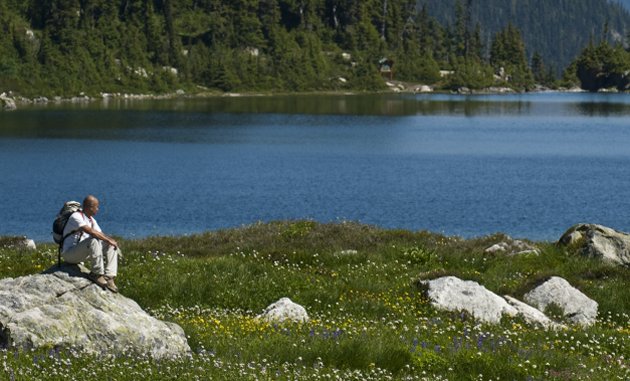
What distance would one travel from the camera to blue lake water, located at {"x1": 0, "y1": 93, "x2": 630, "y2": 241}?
200 feet

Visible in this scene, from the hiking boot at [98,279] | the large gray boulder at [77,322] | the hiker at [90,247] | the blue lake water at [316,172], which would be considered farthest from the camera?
the blue lake water at [316,172]

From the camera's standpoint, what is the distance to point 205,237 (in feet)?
109

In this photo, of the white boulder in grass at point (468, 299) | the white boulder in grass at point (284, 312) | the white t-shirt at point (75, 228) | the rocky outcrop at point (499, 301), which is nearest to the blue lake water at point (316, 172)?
the rocky outcrop at point (499, 301)

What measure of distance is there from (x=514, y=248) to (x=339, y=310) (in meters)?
10.3

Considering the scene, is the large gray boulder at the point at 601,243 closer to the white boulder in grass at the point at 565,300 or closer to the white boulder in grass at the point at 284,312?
the white boulder in grass at the point at 565,300

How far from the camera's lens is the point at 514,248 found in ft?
99.5

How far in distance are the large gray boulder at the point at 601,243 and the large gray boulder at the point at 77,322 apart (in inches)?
668

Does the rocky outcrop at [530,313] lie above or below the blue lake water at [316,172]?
above

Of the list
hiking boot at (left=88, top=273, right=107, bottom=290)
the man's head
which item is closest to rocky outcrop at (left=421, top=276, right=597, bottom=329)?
hiking boot at (left=88, top=273, right=107, bottom=290)

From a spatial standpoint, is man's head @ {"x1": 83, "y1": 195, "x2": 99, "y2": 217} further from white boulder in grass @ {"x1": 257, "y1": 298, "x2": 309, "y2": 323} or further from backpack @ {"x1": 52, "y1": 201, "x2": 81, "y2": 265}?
white boulder in grass @ {"x1": 257, "y1": 298, "x2": 309, "y2": 323}

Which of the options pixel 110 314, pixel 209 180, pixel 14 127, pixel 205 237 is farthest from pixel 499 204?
pixel 14 127

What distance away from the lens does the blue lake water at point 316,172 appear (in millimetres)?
60812

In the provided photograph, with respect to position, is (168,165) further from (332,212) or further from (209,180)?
(332,212)

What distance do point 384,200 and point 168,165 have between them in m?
32.6
